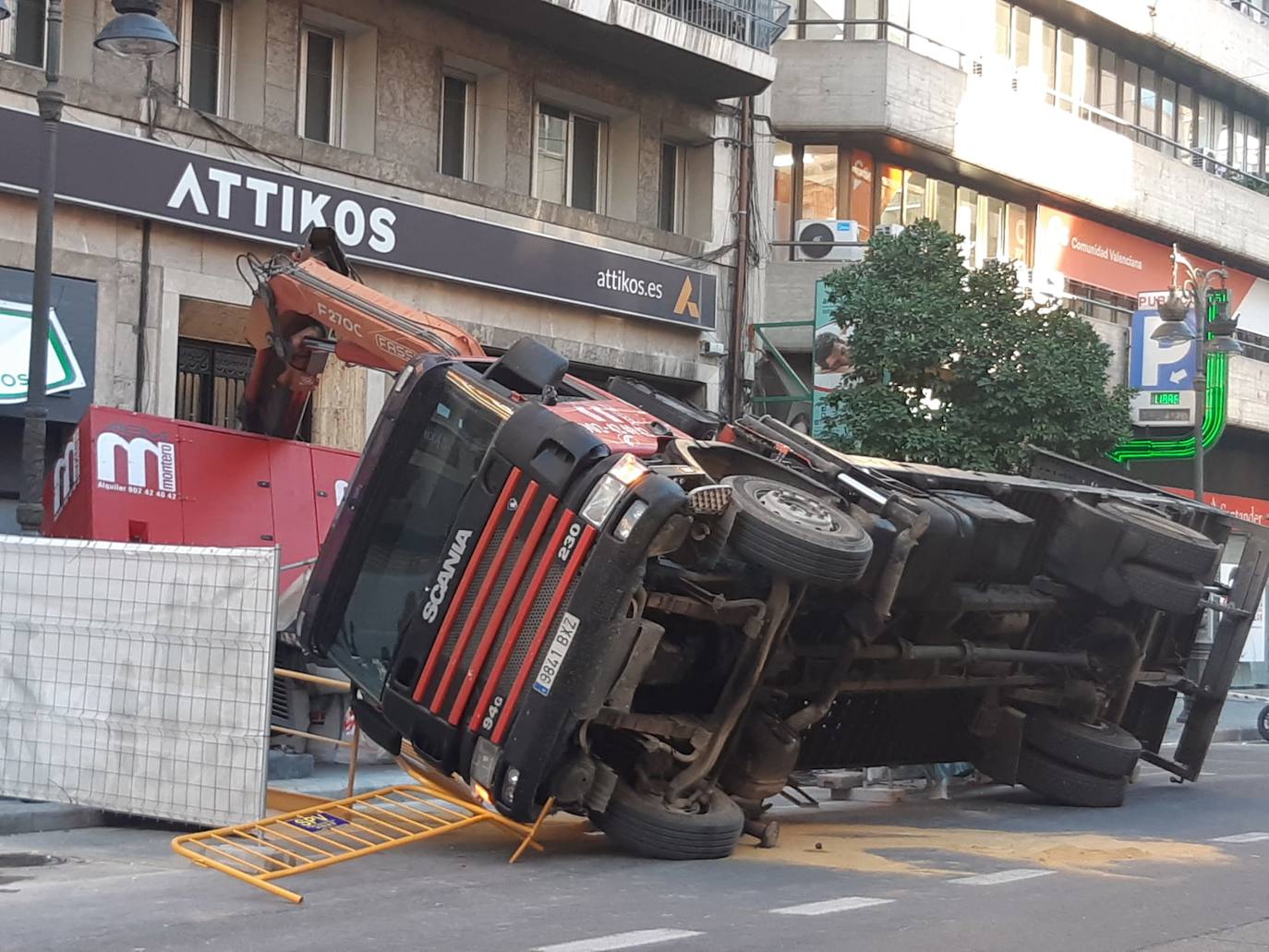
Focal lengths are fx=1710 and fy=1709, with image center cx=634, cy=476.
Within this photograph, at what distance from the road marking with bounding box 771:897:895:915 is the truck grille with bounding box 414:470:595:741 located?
1655mm

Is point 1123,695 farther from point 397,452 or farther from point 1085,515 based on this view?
point 397,452

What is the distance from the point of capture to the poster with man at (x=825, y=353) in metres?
22.3

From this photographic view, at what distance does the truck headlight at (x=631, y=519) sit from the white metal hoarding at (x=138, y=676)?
7.45ft

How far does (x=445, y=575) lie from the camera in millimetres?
8602

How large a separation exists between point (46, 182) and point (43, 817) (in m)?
4.72

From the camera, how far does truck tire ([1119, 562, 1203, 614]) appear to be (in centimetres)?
1105

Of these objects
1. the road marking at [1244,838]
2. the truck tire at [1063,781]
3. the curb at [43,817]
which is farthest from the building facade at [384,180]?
the road marking at [1244,838]

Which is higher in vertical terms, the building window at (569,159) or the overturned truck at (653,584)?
the building window at (569,159)

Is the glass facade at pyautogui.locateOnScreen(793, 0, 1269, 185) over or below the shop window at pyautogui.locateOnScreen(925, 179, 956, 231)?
over

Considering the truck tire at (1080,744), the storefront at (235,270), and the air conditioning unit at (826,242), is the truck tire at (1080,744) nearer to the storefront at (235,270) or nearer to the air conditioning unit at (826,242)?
the storefront at (235,270)

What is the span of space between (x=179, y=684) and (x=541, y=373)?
8.98 feet

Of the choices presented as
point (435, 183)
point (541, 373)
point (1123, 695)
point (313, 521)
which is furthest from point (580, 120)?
point (541, 373)

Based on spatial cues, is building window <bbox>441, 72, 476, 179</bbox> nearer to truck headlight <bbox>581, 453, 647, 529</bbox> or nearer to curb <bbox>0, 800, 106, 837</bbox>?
curb <bbox>0, 800, 106, 837</bbox>

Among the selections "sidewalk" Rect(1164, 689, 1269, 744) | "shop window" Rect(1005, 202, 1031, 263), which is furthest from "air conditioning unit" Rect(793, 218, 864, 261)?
"sidewalk" Rect(1164, 689, 1269, 744)
